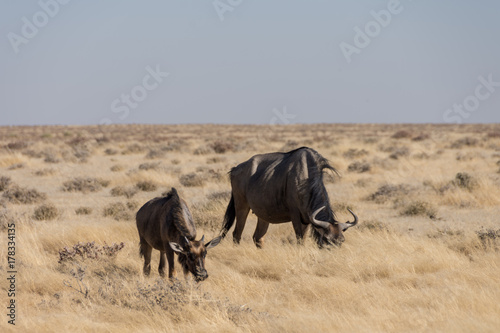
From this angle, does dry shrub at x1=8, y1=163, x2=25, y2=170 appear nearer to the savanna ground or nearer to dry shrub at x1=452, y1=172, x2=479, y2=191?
the savanna ground

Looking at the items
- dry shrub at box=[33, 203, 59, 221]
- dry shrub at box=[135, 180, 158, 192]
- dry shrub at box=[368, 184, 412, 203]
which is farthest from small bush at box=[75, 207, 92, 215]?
dry shrub at box=[368, 184, 412, 203]

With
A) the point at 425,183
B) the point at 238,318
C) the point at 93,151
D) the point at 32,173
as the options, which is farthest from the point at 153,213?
the point at 93,151

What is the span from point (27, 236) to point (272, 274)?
460cm

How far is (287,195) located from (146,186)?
395 inches

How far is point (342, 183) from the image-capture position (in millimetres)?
19422

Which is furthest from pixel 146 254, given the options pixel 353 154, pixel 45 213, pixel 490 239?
pixel 353 154

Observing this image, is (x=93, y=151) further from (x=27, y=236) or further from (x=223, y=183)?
(x=27, y=236)

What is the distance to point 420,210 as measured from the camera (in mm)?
13805

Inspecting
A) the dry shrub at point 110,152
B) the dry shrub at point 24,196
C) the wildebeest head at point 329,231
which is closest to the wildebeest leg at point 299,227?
the wildebeest head at point 329,231

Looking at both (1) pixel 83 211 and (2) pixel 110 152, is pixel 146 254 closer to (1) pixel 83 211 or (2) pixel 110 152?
(1) pixel 83 211

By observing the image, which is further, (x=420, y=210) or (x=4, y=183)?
(x=4, y=183)

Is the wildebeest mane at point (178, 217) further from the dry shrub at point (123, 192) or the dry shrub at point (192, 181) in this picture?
the dry shrub at point (192, 181)

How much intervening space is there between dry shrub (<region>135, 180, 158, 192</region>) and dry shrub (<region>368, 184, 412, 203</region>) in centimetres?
703

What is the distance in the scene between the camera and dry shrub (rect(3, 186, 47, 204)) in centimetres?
1596
